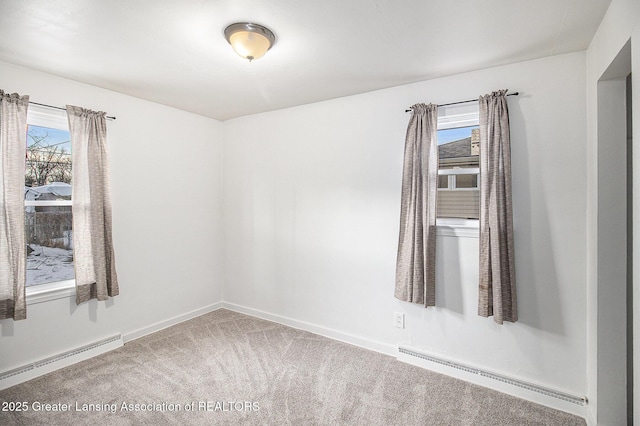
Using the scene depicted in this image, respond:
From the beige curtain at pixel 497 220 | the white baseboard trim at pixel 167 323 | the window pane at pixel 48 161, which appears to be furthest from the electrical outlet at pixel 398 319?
the window pane at pixel 48 161

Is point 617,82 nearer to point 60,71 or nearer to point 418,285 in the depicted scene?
point 418,285

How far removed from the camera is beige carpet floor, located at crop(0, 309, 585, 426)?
215cm

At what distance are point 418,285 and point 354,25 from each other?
2.02 meters

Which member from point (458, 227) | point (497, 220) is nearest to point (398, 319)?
point (458, 227)

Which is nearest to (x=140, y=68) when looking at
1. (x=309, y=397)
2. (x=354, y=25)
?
(x=354, y=25)

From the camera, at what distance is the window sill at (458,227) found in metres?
2.64

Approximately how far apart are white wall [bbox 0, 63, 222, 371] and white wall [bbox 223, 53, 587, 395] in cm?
30

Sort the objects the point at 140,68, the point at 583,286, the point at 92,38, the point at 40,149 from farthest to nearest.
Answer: the point at 40,149
the point at 140,68
the point at 583,286
the point at 92,38

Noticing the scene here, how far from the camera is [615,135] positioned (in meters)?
1.93

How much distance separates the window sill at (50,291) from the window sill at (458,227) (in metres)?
3.28

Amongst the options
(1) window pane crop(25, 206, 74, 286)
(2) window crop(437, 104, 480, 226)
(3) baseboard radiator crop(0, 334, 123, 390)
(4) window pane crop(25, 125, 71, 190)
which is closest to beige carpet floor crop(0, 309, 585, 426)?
(3) baseboard radiator crop(0, 334, 123, 390)

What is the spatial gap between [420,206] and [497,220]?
Result: 23.2 inches

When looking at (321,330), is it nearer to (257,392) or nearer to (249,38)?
(257,392)

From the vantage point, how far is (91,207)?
292 centimetres
